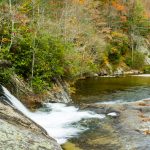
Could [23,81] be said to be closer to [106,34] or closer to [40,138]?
[40,138]

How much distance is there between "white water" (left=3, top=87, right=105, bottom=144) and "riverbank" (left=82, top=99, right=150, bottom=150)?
120 cm

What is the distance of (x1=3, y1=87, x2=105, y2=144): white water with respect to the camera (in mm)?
18453

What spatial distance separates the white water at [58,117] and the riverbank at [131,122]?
1.20 metres

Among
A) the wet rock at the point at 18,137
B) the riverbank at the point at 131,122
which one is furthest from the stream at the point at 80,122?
the wet rock at the point at 18,137

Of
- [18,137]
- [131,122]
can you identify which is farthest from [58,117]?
[18,137]

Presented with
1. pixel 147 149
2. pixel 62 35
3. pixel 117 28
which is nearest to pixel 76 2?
pixel 62 35

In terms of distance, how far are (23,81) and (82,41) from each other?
22916 millimetres

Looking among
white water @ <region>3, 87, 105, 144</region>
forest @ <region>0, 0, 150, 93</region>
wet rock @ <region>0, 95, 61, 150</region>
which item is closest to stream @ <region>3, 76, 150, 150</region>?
white water @ <region>3, 87, 105, 144</region>

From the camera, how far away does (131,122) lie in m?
20.5

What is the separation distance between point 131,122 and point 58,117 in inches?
172

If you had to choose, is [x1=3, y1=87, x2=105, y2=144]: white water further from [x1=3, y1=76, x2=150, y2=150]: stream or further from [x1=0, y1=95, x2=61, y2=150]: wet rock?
[x1=0, y1=95, x2=61, y2=150]: wet rock

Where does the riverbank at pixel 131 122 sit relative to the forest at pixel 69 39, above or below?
below

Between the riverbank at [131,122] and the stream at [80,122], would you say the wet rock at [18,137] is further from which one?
the riverbank at [131,122]

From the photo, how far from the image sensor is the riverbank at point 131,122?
55.1 ft
